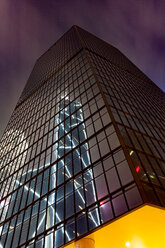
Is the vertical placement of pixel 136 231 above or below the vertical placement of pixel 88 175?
below

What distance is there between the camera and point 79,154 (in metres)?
21.3

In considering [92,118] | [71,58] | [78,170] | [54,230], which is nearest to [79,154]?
[78,170]

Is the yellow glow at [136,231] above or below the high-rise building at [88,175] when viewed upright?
below

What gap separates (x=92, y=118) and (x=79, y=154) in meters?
4.94

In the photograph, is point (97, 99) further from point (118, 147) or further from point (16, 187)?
point (16, 187)

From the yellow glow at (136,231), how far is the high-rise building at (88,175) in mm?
60

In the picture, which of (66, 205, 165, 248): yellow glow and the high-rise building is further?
the high-rise building

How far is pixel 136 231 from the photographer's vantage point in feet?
44.7

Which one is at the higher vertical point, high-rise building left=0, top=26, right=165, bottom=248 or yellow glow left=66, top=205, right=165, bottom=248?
high-rise building left=0, top=26, right=165, bottom=248

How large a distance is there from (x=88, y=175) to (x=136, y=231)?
19.2ft

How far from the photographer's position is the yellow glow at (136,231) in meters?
12.8

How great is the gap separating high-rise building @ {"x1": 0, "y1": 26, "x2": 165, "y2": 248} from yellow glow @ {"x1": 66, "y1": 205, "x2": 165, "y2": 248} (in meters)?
0.06

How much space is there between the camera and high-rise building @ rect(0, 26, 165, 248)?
45.4ft

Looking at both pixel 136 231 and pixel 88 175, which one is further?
pixel 88 175
